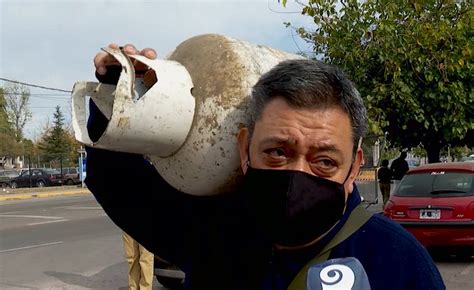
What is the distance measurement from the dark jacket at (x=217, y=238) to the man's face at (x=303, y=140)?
0.15m

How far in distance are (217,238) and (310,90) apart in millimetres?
538

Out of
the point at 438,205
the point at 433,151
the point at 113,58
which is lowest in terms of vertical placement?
the point at 438,205

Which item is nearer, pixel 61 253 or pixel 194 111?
pixel 194 111

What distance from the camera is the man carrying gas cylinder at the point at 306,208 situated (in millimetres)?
1504

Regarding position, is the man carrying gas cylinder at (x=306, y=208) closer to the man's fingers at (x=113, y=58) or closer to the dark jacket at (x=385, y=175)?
the man's fingers at (x=113, y=58)

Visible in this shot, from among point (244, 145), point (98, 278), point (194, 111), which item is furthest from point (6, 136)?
point (244, 145)

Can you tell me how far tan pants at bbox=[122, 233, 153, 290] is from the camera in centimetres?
654

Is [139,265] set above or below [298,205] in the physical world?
below

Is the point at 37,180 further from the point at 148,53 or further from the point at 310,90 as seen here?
the point at 310,90

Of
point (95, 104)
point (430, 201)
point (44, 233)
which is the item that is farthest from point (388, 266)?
point (44, 233)

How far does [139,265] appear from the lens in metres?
6.63

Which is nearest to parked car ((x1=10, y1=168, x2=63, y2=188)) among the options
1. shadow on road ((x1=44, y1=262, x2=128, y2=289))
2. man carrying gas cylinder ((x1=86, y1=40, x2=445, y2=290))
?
shadow on road ((x1=44, y1=262, x2=128, y2=289))

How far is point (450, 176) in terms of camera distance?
31.0ft

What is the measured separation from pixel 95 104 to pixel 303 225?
2.57ft
